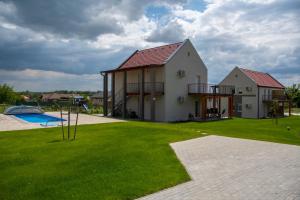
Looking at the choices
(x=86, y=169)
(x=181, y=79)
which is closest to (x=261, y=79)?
(x=181, y=79)

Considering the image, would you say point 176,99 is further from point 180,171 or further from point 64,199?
point 64,199

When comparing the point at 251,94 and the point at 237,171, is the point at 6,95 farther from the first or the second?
the point at 237,171

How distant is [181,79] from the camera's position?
26.4 m

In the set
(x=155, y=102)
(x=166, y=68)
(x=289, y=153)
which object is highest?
(x=166, y=68)

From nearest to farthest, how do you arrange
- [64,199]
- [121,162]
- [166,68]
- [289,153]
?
[64,199] < [121,162] < [289,153] < [166,68]

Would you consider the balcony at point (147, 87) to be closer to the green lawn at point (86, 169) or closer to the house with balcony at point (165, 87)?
the house with balcony at point (165, 87)

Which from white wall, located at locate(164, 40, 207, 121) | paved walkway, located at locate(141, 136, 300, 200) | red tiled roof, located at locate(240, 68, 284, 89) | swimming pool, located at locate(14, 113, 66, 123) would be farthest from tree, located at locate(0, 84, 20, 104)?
paved walkway, located at locate(141, 136, 300, 200)

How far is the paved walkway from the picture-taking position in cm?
566

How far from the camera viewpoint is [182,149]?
1038 cm

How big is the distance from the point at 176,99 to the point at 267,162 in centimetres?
1736

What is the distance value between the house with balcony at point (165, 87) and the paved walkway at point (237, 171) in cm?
1333

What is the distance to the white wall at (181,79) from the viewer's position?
25.1 metres

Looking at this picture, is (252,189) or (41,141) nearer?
(252,189)

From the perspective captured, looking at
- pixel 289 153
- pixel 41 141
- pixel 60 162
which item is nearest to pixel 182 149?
pixel 289 153
